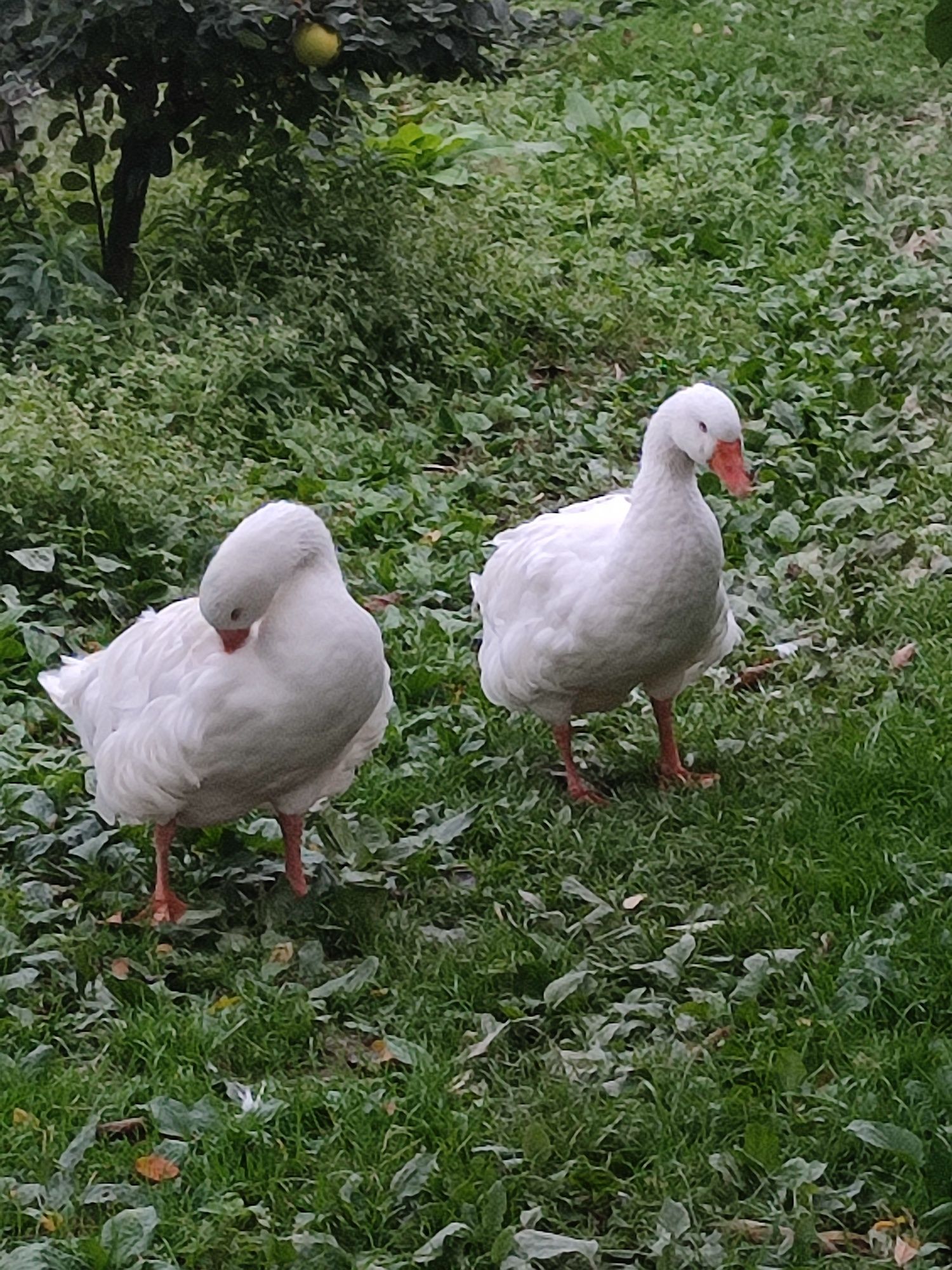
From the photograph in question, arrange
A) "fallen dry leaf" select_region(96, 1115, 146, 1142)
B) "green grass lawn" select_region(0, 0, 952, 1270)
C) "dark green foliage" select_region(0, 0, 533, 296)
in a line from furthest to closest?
1. "dark green foliage" select_region(0, 0, 533, 296)
2. "fallen dry leaf" select_region(96, 1115, 146, 1142)
3. "green grass lawn" select_region(0, 0, 952, 1270)

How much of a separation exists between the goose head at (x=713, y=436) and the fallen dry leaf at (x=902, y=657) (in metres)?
1.12

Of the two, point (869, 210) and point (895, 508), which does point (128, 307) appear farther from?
point (869, 210)

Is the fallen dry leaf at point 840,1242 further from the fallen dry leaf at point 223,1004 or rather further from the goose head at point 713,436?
the goose head at point 713,436

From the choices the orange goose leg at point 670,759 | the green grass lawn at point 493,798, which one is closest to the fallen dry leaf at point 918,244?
the green grass lawn at point 493,798

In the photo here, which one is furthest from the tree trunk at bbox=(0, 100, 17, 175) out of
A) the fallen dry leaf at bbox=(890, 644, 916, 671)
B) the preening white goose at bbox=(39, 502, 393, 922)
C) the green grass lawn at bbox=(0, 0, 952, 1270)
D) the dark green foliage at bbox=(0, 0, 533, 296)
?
the fallen dry leaf at bbox=(890, 644, 916, 671)

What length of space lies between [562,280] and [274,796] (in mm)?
4755

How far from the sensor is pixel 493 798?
4801 mm

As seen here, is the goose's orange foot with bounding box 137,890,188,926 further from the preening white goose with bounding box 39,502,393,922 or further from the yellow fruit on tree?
the yellow fruit on tree

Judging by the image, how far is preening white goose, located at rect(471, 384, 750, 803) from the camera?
4367 millimetres

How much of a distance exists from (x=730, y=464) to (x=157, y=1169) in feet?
6.95

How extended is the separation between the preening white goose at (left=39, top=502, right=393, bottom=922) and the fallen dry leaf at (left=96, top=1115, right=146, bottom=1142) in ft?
2.43

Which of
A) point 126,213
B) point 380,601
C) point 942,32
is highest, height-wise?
point 942,32

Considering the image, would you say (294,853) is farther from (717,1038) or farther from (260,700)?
(717,1038)

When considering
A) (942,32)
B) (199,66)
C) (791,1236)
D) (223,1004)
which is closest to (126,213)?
(199,66)
